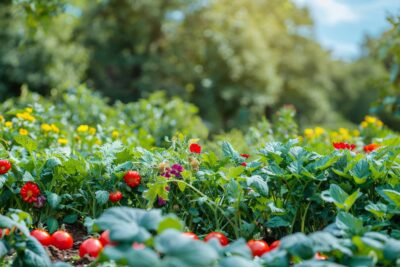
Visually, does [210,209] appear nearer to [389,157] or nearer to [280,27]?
[389,157]

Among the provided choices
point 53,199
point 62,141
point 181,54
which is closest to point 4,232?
point 53,199

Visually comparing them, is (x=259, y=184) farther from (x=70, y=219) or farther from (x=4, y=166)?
(x=4, y=166)

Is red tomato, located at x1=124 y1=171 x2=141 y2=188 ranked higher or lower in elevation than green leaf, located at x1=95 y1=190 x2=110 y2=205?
higher

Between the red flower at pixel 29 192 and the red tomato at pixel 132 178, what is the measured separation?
0.51 metres

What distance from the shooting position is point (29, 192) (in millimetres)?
2689

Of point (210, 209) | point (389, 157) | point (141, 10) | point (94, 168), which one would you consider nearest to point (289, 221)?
point (210, 209)

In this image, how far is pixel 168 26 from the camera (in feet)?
66.1

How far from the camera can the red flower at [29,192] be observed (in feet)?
8.79

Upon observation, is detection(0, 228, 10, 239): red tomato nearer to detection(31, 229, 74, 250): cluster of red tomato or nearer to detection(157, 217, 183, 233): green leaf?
detection(31, 229, 74, 250): cluster of red tomato

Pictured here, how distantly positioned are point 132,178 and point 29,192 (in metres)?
0.58

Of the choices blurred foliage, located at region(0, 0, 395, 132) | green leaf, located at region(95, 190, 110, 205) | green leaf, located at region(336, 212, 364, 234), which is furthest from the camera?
blurred foliage, located at region(0, 0, 395, 132)

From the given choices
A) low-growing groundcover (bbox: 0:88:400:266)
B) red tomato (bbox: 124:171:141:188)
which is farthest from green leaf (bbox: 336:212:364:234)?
red tomato (bbox: 124:171:141:188)

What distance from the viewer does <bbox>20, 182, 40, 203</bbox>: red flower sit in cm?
268

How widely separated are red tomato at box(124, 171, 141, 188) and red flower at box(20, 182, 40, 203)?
51cm
